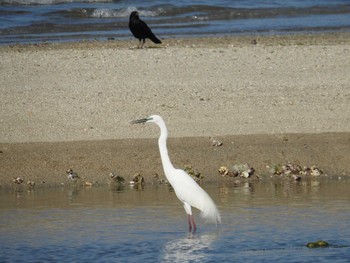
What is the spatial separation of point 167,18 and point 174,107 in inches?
590

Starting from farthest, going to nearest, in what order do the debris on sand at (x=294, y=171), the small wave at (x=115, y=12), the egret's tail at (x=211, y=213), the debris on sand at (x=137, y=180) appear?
1. the small wave at (x=115, y=12)
2. the debris on sand at (x=294, y=171)
3. the debris on sand at (x=137, y=180)
4. the egret's tail at (x=211, y=213)

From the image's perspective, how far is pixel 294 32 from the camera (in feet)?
71.3

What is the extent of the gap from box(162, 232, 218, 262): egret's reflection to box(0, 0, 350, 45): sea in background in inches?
487

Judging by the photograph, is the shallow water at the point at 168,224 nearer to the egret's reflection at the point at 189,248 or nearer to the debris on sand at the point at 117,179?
the egret's reflection at the point at 189,248

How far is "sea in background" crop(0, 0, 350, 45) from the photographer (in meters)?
22.5

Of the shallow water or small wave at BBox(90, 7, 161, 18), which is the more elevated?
small wave at BBox(90, 7, 161, 18)

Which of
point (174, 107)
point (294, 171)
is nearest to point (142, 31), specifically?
point (174, 107)

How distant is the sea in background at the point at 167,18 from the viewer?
22453 mm

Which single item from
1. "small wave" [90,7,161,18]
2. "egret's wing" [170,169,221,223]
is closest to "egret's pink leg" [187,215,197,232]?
"egret's wing" [170,169,221,223]

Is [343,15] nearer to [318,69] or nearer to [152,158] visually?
[318,69]

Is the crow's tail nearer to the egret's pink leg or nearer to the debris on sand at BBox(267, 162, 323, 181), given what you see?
the debris on sand at BBox(267, 162, 323, 181)

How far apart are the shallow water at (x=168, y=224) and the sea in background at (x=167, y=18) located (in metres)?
10.8

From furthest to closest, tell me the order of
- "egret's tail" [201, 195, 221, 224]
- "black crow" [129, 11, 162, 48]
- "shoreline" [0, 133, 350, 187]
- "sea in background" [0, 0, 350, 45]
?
1. "sea in background" [0, 0, 350, 45]
2. "black crow" [129, 11, 162, 48]
3. "shoreline" [0, 133, 350, 187]
4. "egret's tail" [201, 195, 221, 224]

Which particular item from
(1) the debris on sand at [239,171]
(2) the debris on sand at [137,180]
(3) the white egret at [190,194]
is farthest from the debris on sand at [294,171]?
(3) the white egret at [190,194]
